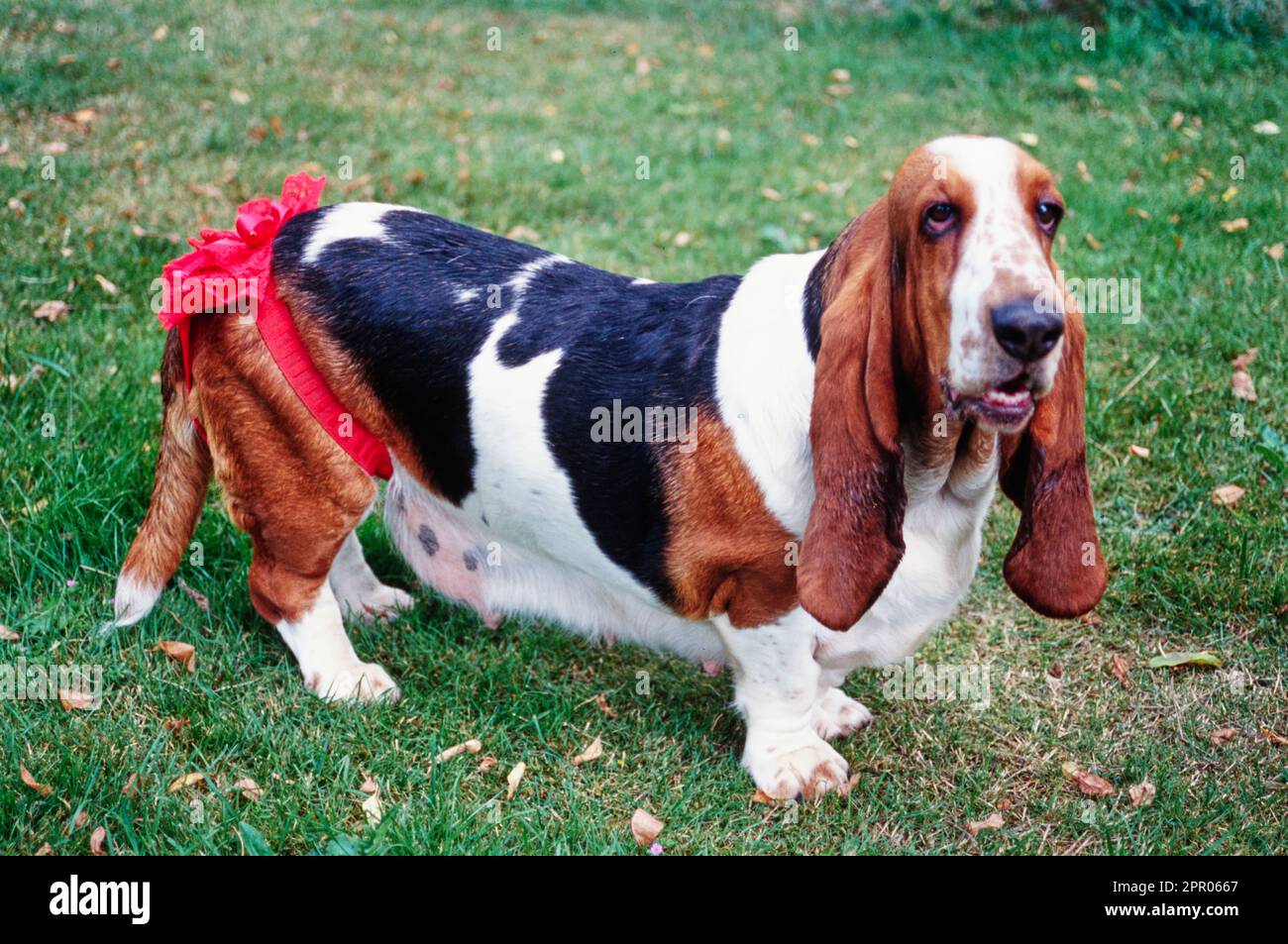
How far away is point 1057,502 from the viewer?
2756 mm

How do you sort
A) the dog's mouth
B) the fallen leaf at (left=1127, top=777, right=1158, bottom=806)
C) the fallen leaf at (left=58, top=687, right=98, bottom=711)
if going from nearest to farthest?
the dog's mouth → the fallen leaf at (left=1127, top=777, right=1158, bottom=806) → the fallen leaf at (left=58, top=687, right=98, bottom=711)

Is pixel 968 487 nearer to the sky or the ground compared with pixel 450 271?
nearer to the ground

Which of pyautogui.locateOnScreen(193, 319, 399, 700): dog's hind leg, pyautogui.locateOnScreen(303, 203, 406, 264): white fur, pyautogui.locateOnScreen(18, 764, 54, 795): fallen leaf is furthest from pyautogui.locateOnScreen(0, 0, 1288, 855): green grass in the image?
pyautogui.locateOnScreen(303, 203, 406, 264): white fur

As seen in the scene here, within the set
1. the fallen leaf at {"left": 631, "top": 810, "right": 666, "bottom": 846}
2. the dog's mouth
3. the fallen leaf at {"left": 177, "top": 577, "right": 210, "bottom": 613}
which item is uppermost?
the dog's mouth

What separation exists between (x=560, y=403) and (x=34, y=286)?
11.3 ft

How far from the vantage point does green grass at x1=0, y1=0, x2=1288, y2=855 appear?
10.3 ft

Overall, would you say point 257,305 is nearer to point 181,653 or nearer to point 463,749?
point 181,653

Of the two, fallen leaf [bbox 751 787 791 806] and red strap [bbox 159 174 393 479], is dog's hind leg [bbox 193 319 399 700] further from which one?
fallen leaf [bbox 751 787 791 806]

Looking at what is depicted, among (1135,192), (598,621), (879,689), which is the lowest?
(879,689)

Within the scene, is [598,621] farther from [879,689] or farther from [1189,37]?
[1189,37]

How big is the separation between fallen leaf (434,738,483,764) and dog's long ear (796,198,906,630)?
3.85ft

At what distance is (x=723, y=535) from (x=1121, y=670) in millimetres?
1519
